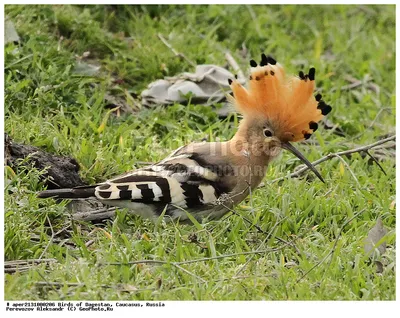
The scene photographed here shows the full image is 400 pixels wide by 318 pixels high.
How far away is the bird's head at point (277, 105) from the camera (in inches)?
191

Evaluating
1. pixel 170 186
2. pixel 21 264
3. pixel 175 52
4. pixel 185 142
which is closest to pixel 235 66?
pixel 175 52

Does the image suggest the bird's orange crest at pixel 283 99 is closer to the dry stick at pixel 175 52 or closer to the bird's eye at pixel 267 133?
the bird's eye at pixel 267 133

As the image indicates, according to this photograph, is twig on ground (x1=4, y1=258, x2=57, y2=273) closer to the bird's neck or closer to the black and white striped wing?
A: the black and white striped wing

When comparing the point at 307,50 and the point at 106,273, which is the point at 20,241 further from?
the point at 307,50

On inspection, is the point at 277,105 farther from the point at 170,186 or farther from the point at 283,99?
the point at 170,186

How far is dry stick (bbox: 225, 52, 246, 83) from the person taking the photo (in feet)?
21.8

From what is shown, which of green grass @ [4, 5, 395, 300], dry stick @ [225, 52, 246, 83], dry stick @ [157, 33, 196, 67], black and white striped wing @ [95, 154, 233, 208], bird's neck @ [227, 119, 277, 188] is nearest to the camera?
green grass @ [4, 5, 395, 300]

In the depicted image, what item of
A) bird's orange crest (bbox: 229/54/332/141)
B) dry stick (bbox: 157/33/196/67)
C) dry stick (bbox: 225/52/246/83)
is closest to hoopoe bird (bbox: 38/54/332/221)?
bird's orange crest (bbox: 229/54/332/141)

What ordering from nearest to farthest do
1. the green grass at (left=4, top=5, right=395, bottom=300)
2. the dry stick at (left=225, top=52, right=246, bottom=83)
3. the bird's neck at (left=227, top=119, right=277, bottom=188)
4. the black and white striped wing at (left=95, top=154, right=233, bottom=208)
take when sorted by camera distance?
the green grass at (left=4, top=5, right=395, bottom=300) → the black and white striped wing at (left=95, top=154, right=233, bottom=208) → the bird's neck at (left=227, top=119, right=277, bottom=188) → the dry stick at (left=225, top=52, right=246, bottom=83)

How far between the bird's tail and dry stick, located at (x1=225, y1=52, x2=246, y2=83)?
2.28m

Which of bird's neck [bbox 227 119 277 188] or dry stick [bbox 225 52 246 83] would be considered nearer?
bird's neck [bbox 227 119 277 188]

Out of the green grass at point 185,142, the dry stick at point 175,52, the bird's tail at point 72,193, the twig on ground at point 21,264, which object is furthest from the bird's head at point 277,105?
the dry stick at point 175,52

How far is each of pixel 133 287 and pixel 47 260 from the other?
20.9 inches

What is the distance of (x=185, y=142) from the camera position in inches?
231
